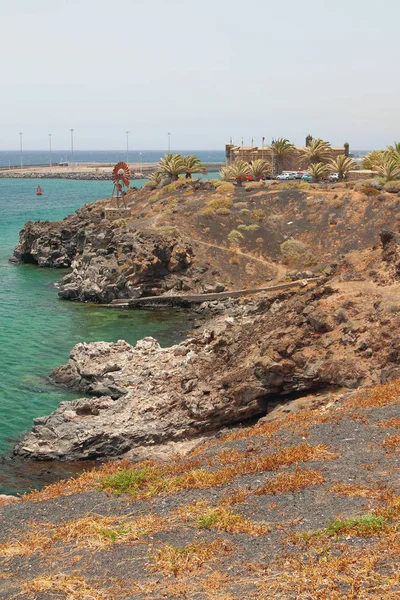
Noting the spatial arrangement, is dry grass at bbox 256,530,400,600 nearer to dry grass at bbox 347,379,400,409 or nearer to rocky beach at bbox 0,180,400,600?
rocky beach at bbox 0,180,400,600

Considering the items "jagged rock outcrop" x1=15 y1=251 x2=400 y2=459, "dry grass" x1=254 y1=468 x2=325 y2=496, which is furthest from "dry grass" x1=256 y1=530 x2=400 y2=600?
"jagged rock outcrop" x1=15 y1=251 x2=400 y2=459

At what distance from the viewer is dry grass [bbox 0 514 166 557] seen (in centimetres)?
1419

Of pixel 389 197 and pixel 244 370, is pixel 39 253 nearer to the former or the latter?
pixel 389 197

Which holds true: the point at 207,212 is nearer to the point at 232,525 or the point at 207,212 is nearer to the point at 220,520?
the point at 220,520

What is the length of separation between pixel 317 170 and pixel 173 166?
17.9m

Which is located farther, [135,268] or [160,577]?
[135,268]

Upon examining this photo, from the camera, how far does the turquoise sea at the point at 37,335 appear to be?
2841 cm

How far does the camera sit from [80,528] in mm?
15039

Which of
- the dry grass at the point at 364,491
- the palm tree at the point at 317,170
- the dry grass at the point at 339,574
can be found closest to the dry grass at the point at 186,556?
the dry grass at the point at 339,574

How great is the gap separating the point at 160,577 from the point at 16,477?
1479 centimetres

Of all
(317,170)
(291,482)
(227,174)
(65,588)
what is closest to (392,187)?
(317,170)

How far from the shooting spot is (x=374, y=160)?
80.4 m

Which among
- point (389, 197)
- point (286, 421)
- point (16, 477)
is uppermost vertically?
point (389, 197)

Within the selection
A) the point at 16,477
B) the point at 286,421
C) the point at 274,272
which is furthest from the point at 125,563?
the point at 274,272
